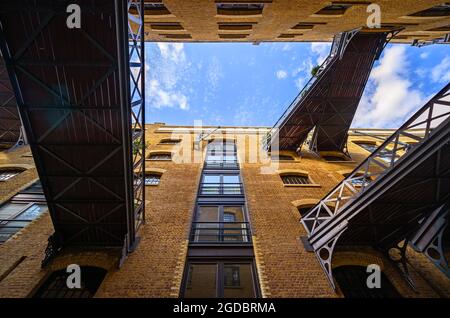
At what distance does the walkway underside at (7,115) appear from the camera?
1453 cm

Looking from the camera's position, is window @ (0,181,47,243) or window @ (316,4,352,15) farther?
window @ (316,4,352,15)

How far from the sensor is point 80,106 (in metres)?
5.67

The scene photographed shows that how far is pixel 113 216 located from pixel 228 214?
429 cm

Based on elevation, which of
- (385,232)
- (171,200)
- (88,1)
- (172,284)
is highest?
(88,1)

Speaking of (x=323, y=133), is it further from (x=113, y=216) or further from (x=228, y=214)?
(x=113, y=216)

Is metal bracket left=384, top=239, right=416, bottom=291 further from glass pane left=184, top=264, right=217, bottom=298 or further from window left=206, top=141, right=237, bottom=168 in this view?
Answer: window left=206, top=141, right=237, bottom=168

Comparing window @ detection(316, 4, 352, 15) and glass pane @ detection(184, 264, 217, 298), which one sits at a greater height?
window @ detection(316, 4, 352, 15)

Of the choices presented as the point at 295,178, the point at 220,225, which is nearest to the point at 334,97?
the point at 295,178

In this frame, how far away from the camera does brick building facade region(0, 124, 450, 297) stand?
632 centimetres

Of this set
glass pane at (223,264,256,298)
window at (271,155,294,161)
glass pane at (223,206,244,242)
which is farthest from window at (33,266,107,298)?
window at (271,155,294,161)

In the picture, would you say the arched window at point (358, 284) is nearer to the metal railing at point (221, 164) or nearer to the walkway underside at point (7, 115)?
the metal railing at point (221, 164)

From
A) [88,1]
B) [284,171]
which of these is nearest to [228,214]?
[284,171]

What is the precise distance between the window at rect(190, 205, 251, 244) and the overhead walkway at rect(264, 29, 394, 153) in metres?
7.09

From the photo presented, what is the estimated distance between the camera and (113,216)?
7.23m
